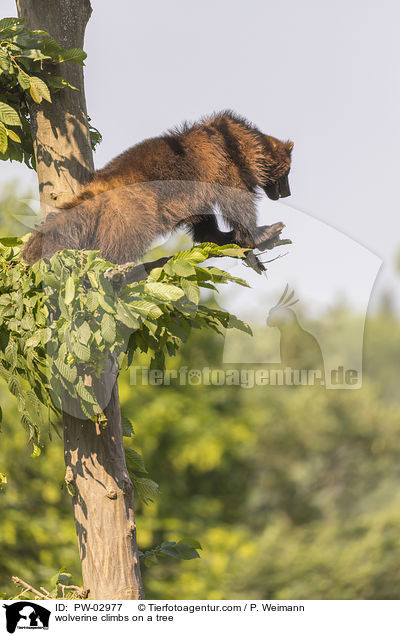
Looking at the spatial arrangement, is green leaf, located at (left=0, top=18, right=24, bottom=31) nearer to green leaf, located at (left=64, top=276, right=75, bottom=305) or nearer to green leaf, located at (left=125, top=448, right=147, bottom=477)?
green leaf, located at (left=64, top=276, right=75, bottom=305)

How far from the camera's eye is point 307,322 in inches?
127

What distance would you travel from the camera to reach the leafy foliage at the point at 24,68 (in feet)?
7.98

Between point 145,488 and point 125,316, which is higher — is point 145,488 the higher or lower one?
the lower one

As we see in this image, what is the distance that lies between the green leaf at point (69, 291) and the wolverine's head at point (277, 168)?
1.42 meters

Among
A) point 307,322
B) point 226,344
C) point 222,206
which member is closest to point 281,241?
point 222,206

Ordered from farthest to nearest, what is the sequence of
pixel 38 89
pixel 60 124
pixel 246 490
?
pixel 246 490 < pixel 60 124 < pixel 38 89

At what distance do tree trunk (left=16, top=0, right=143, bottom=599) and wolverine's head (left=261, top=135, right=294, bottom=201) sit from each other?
0.95m

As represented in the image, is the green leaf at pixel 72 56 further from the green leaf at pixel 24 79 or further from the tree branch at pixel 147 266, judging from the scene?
the tree branch at pixel 147 266

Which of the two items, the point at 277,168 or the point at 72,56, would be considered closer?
the point at 72,56

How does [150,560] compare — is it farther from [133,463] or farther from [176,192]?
[176,192]

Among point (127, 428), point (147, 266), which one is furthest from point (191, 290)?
point (127, 428)

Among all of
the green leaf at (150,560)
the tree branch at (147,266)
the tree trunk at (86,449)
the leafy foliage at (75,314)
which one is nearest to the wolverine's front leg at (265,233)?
the tree branch at (147,266)

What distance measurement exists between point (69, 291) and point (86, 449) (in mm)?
768

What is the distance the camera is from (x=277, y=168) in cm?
318
